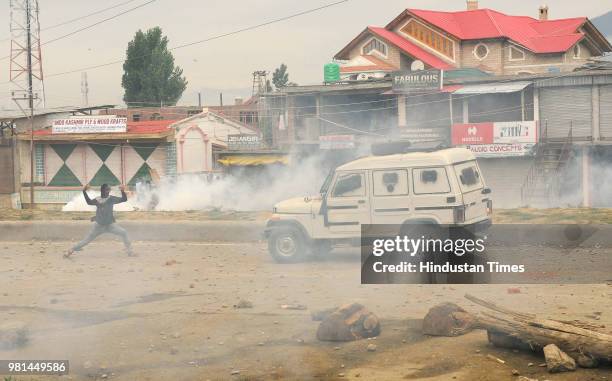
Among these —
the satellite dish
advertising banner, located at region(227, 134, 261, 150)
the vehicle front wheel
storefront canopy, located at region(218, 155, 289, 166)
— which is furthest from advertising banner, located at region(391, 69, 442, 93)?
the vehicle front wheel

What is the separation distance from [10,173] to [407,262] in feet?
114

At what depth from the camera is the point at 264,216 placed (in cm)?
2066

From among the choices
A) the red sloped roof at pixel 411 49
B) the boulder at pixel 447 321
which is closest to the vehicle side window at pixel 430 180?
the boulder at pixel 447 321

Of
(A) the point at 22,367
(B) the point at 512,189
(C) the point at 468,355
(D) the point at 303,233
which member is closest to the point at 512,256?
(D) the point at 303,233

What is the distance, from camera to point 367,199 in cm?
1451

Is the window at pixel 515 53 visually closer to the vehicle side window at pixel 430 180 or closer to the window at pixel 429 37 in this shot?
the window at pixel 429 37

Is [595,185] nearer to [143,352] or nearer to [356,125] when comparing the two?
[356,125]

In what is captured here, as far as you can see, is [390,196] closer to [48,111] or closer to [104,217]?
[104,217]

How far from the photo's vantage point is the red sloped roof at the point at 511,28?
54969 millimetres

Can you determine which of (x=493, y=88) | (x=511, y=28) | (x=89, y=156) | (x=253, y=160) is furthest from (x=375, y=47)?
(x=89, y=156)

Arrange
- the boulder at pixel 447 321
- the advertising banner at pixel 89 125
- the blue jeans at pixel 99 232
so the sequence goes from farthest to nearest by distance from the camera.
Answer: the advertising banner at pixel 89 125, the blue jeans at pixel 99 232, the boulder at pixel 447 321

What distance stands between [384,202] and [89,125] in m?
32.1

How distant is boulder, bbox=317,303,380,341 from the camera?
8930 mm

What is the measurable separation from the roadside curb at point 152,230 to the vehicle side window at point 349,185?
405 centimetres
